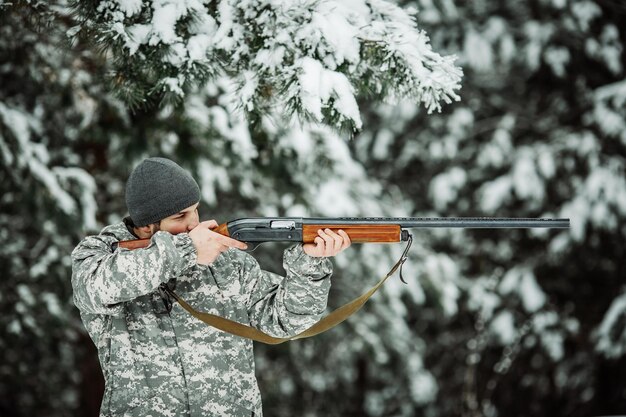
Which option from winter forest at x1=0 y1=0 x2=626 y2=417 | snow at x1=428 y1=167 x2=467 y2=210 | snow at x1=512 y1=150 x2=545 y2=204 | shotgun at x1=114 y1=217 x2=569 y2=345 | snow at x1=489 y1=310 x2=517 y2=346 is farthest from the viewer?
snow at x1=428 y1=167 x2=467 y2=210

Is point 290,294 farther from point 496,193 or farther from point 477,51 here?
point 477,51

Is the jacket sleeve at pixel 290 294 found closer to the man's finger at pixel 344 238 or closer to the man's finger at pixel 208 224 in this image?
the man's finger at pixel 344 238

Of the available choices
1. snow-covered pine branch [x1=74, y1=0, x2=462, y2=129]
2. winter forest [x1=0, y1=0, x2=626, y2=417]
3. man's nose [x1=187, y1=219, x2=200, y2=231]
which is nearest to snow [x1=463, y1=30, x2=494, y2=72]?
winter forest [x1=0, y1=0, x2=626, y2=417]

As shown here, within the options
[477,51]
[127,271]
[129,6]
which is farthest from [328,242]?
[477,51]

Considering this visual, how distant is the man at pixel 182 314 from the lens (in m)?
2.22

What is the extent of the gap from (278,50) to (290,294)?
1.08 m

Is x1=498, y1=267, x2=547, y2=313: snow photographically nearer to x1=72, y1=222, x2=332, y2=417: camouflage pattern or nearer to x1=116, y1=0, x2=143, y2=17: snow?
x1=72, y1=222, x2=332, y2=417: camouflage pattern

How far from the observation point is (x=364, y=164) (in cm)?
831

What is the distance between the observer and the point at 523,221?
8.30 feet

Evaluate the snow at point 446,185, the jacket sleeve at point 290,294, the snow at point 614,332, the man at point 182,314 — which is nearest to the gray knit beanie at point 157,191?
the man at point 182,314

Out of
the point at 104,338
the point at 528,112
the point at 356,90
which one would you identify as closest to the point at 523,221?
the point at 356,90

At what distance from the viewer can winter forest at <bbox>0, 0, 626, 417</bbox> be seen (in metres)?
2.69

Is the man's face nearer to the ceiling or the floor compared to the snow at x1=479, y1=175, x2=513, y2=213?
nearer to the floor

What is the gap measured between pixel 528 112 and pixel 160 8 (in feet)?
21.0
